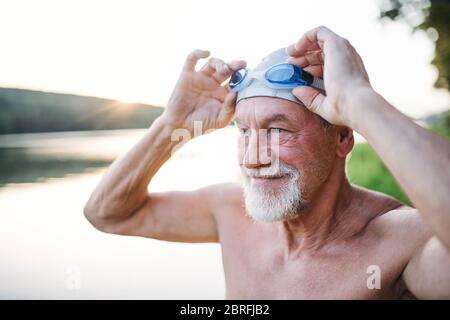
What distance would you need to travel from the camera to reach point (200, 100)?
2.48m

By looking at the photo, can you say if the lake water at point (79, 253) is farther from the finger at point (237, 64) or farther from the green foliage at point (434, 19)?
the green foliage at point (434, 19)

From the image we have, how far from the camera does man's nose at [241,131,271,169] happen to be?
6.82 ft

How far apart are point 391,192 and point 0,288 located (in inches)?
199

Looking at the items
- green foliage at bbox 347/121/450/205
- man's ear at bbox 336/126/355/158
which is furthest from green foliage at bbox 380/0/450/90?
man's ear at bbox 336/126/355/158

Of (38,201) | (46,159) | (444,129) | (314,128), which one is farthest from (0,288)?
(444,129)

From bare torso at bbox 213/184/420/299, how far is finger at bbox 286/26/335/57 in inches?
30.6

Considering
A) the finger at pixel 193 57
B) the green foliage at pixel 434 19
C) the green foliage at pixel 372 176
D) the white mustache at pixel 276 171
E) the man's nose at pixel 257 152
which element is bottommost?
the white mustache at pixel 276 171

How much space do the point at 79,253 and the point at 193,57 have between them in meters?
3.79

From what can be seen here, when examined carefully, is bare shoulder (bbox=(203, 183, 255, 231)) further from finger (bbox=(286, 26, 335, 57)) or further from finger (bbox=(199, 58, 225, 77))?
→ finger (bbox=(286, 26, 335, 57))

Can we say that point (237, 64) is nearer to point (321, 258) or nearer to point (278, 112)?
point (278, 112)

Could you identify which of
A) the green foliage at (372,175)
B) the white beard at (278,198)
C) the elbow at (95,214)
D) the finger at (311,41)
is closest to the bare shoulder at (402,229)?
the white beard at (278,198)

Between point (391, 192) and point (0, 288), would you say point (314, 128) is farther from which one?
point (391, 192)

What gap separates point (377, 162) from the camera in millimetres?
7918

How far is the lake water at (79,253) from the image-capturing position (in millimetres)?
4465
